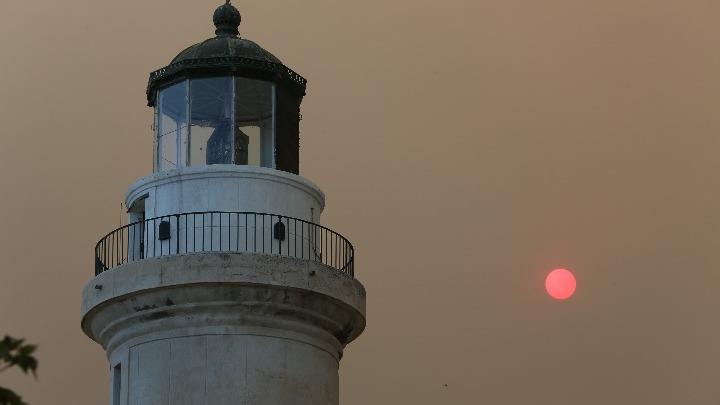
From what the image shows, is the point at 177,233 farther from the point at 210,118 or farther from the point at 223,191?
the point at 210,118

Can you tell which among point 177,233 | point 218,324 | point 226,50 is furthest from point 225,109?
point 218,324

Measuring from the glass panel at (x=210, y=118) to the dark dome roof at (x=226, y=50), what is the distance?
35cm

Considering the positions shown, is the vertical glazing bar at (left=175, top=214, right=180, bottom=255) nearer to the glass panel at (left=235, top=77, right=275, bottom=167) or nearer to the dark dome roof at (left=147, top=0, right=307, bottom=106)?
the glass panel at (left=235, top=77, right=275, bottom=167)

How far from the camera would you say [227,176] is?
19891mm

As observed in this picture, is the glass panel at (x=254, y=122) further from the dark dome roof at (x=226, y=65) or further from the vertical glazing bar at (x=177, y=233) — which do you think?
the vertical glazing bar at (x=177, y=233)

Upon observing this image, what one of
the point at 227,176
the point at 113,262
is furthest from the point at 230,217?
the point at 113,262

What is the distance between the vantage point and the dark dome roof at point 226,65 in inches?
813

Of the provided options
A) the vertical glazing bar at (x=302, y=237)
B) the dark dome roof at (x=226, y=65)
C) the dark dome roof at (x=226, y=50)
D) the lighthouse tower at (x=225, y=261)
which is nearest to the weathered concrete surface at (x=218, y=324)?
the lighthouse tower at (x=225, y=261)

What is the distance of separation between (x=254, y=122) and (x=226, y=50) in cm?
108

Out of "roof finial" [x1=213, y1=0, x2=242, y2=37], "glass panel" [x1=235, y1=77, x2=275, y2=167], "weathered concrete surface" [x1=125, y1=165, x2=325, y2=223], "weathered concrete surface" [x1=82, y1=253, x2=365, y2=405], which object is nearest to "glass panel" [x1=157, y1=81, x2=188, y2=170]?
"weathered concrete surface" [x1=125, y1=165, x2=325, y2=223]

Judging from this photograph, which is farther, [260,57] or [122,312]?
[260,57]

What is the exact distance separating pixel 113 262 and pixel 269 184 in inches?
93.9

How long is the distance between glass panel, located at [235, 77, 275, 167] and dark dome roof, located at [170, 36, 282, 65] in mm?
355

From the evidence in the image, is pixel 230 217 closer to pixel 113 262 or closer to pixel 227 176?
pixel 227 176
